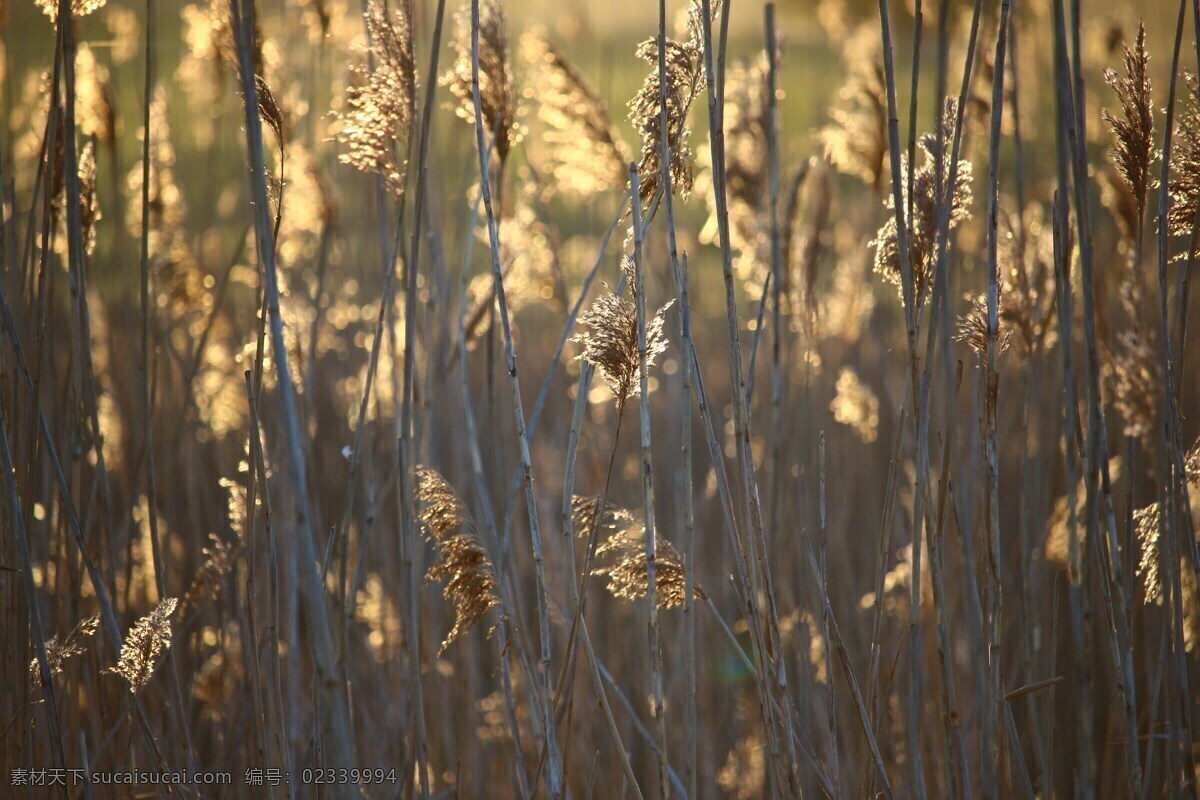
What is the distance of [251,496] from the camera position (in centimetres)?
127

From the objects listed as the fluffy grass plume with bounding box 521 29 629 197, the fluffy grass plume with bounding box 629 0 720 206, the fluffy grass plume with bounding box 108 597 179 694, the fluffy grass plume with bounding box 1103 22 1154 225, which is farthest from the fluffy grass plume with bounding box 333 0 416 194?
the fluffy grass plume with bounding box 1103 22 1154 225

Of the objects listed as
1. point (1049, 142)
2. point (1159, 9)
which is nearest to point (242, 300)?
point (1049, 142)

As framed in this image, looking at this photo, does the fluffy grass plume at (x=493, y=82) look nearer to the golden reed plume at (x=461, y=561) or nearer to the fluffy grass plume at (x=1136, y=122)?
the golden reed plume at (x=461, y=561)

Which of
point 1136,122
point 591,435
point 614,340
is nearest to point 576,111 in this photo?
point 591,435

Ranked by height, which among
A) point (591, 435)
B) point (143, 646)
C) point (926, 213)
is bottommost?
point (143, 646)

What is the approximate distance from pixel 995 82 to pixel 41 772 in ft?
6.43

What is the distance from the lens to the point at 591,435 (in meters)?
2.09

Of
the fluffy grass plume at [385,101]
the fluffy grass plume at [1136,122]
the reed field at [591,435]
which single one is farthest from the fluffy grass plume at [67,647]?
the fluffy grass plume at [1136,122]

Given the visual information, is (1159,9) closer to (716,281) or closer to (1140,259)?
(716,281)

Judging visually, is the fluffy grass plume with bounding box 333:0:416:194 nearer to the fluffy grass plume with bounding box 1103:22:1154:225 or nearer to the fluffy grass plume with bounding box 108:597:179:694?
the fluffy grass plume with bounding box 108:597:179:694

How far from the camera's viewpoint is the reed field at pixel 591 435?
4.07 feet

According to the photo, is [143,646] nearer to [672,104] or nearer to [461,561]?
[461,561]

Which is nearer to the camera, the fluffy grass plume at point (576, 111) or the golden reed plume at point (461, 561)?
the golden reed plume at point (461, 561)

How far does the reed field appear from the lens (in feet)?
4.07
